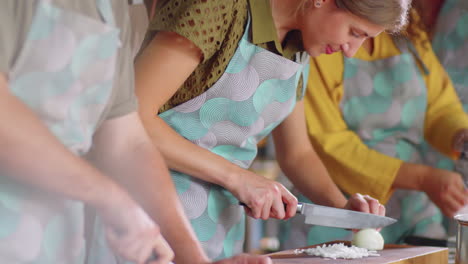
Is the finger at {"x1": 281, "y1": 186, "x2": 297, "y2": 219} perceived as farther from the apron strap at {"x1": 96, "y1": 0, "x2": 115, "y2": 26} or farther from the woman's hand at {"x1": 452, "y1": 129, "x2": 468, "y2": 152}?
the woman's hand at {"x1": 452, "y1": 129, "x2": 468, "y2": 152}

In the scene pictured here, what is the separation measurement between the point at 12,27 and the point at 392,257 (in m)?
0.57

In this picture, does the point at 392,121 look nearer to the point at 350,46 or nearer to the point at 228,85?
the point at 350,46

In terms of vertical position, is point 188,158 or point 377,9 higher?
point 377,9

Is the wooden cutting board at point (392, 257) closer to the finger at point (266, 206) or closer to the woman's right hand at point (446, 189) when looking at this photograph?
the finger at point (266, 206)

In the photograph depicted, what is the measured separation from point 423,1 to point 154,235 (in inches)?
49.2

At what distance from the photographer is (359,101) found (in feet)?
4.13

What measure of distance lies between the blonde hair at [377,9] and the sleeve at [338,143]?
0.37m

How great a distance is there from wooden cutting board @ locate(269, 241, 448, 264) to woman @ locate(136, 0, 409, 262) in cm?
5

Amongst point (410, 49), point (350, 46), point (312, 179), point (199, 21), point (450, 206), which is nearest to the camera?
point (199, 21)

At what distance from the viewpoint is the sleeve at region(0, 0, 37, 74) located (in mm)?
444

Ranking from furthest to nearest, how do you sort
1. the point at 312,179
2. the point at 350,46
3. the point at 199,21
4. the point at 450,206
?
the point at 450,206, the point at 312,179, the point at 350,46, the point at 199,21

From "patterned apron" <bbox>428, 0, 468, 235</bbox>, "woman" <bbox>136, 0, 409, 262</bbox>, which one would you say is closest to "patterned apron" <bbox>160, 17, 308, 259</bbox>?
"woman" <bbox>136, 0, 409, 262</bbox>

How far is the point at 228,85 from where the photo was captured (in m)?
0.82

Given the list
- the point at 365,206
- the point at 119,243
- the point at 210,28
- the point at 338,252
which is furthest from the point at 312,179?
the point at 119,243
